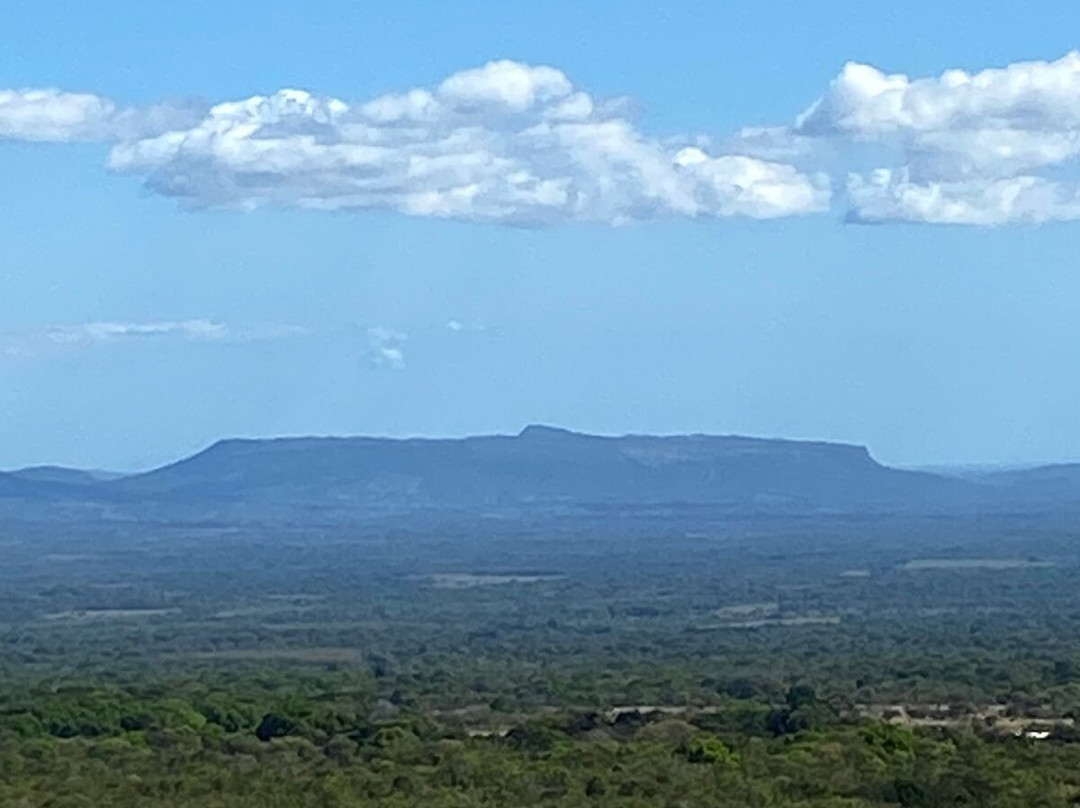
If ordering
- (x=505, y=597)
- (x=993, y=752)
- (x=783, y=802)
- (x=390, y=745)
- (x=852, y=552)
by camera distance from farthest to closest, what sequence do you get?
1. (x=852, y=552)
2. (x=505, y=597)
3. (x=390, y=745)
4. (x=993, y=752)
5. (x=783, y=802)

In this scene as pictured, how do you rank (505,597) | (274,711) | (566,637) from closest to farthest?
(274,711) < (566,637) < (505,597)

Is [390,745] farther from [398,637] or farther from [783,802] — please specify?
[398,637]

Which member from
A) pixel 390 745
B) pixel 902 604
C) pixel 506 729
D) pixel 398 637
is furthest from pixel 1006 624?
Answer: pixel 390 745

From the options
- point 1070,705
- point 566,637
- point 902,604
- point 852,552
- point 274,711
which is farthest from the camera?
point 852,552

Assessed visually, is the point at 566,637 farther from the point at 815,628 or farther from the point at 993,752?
the point at 993,752

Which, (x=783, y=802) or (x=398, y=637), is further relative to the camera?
(x=398, y=637)

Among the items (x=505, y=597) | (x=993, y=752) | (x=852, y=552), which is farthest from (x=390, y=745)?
(x=852, y=552)
